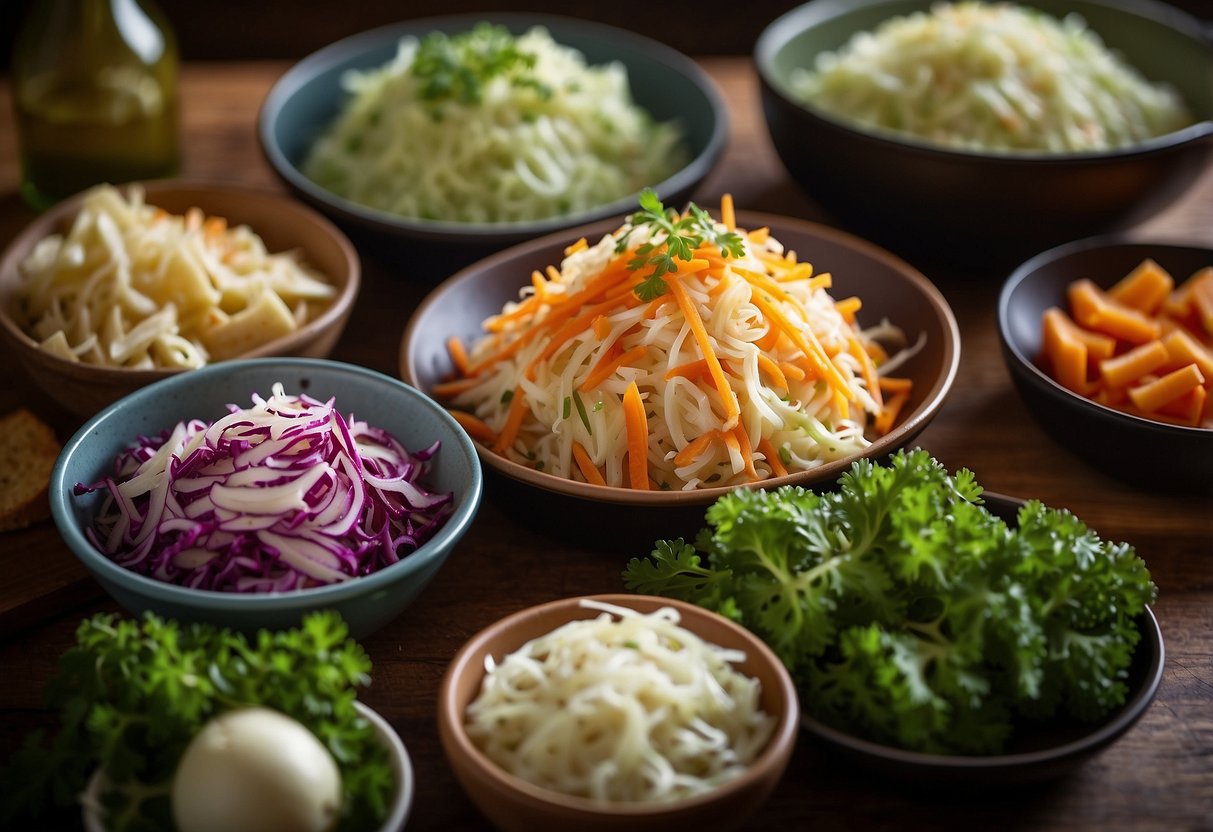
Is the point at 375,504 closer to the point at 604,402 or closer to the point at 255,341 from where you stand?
the point at 604,402

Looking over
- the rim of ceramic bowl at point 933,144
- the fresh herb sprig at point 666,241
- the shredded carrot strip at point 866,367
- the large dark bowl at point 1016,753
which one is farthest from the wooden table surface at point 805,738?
the fresh herb sprig at point 666,241

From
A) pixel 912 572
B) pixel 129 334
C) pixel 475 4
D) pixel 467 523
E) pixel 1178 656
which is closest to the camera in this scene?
pixel 912 572

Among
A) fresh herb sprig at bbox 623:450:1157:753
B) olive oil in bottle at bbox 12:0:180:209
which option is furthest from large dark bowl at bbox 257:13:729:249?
fresh herb sprig at bbox 623:450:1157:753

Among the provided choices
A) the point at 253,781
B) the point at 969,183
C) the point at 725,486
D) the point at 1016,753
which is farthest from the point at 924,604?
the point at 969,183

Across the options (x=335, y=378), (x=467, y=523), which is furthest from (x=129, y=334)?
(x=467, y=523)

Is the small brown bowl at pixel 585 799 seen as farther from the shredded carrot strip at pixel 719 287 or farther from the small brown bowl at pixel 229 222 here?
the small brown bowl at pixel 229 222

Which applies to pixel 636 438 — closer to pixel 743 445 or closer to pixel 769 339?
pixel 743 445
